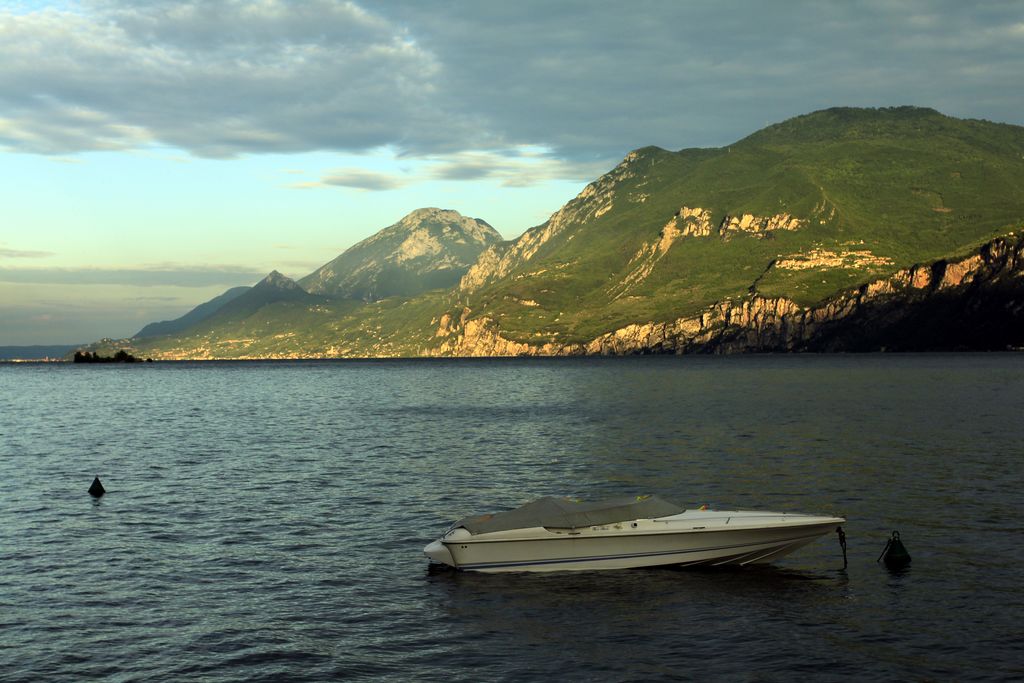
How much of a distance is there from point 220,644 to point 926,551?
30.1m

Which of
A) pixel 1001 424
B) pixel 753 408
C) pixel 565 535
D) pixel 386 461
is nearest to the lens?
pixel 565 535

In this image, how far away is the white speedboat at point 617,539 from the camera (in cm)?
3766

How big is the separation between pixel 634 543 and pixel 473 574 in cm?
692

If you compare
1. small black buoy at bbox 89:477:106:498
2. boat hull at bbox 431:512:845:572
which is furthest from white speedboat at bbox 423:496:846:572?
small black buoy at bbox 89:477:106:498

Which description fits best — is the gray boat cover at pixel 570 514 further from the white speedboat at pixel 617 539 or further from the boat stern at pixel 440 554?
the boat stern at pixel 440 554

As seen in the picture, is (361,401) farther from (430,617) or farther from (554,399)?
(430,617)

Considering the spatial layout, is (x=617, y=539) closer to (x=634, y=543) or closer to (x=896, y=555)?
(x=634, y=543)

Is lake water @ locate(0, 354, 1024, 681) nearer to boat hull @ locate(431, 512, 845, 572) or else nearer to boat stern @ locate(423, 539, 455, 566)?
boat stern @ locate(423, 539, 455, 566)

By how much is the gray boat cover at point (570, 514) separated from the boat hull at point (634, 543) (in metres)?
0.32

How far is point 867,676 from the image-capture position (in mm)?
26078

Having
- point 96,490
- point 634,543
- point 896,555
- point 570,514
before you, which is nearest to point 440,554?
point 570,514

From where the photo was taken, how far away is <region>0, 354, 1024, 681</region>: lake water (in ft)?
91.7

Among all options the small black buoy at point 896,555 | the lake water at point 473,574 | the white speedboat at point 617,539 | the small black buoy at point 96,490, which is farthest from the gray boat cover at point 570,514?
the small black buoy at point 96,490

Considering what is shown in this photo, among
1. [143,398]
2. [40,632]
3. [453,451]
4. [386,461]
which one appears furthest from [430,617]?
[143,398]
